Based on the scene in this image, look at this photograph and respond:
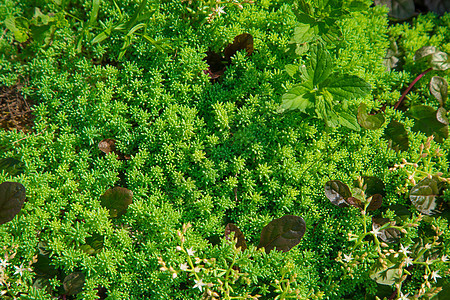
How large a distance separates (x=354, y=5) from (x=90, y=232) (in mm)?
3179

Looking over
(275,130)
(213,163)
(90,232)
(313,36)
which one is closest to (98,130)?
(90,232)

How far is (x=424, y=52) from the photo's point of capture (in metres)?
3.59

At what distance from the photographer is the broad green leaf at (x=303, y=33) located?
9.49 ft

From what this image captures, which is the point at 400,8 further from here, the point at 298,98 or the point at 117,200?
the point at 117,200

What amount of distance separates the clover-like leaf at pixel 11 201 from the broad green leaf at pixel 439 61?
4.45 meters

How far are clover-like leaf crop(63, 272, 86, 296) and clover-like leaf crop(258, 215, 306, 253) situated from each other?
5.39 ft

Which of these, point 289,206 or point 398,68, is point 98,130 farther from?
point 398,68

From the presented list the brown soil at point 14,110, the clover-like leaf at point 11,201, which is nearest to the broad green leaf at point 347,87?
the clover-like leaf at point 11,201

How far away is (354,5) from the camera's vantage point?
279 centimetres

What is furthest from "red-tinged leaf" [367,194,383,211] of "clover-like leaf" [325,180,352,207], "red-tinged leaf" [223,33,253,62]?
"red-tinged leaf" [223,33,253,62]

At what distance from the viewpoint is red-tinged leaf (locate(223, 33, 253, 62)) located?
320 cm

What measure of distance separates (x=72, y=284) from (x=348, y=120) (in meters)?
2.89

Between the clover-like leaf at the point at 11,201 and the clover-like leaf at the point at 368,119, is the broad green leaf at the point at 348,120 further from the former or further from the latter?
the clover-like leaf at the point at 11,201

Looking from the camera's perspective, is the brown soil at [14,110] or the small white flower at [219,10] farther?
the brown soil at [14,110]
